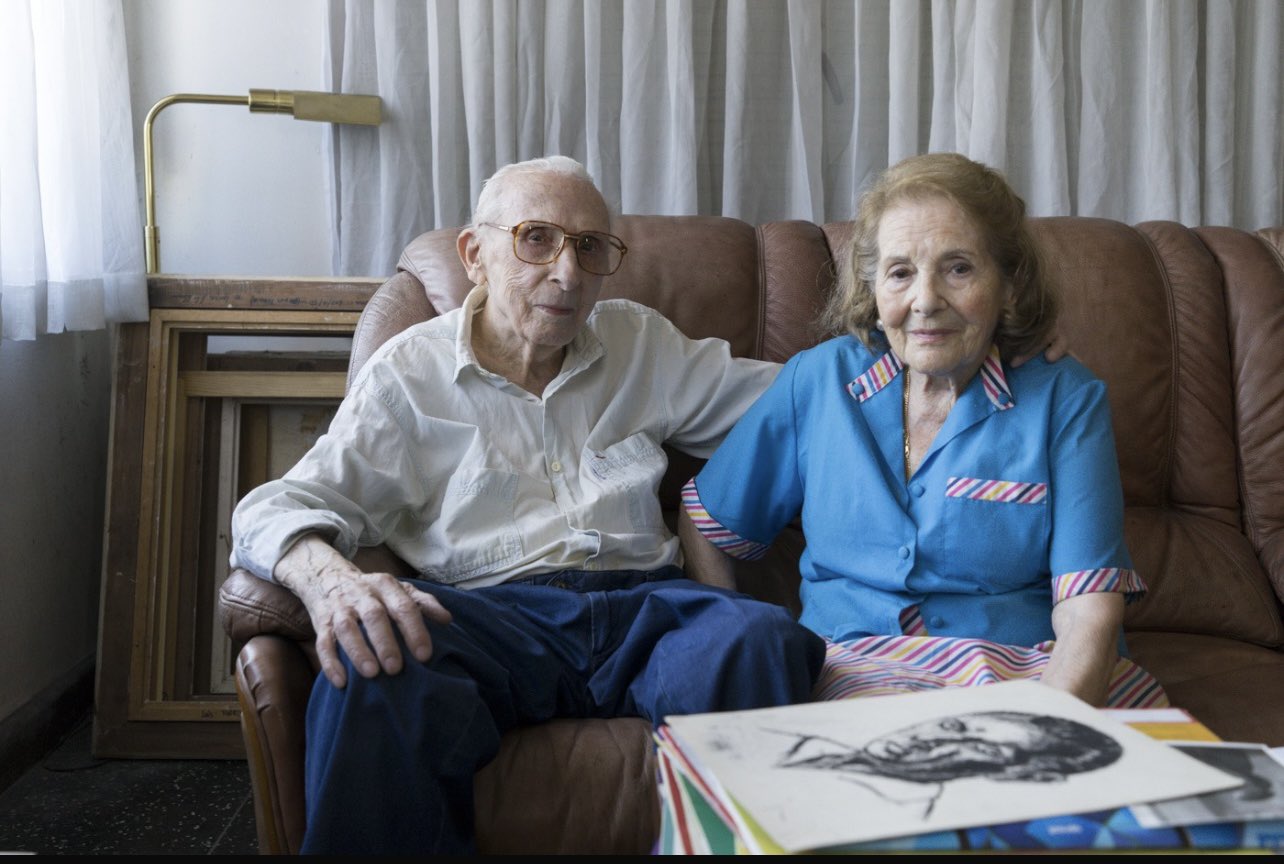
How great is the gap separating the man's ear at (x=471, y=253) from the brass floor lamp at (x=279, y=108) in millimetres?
662

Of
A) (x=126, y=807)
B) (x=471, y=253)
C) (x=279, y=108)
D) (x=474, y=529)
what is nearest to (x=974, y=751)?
(x=474, y=529)

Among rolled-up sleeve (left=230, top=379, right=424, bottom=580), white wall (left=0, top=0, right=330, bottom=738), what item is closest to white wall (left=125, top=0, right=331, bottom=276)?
white wall (left=0, top=0, right=330, bottom=738)

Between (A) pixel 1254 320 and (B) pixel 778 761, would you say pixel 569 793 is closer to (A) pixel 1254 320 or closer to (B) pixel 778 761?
(B) pixel 778 761

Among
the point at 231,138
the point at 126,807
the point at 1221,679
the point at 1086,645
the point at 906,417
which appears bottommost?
the point at 126,807

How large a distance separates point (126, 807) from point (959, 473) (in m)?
1.52

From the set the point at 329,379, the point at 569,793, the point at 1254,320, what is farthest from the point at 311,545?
the point at 1254,320

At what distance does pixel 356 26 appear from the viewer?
2.39 m

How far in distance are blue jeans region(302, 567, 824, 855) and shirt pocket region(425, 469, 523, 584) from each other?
68mm

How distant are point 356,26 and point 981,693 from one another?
2034 millimetres

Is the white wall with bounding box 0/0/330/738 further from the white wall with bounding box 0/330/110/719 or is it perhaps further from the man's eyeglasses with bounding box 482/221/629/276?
the man's eyeglasses with bounding box 482/221/629/276

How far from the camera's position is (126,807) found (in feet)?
6.57

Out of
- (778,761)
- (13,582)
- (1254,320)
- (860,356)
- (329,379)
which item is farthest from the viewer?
(329,379)

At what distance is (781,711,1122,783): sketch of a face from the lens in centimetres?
72

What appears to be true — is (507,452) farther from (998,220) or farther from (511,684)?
(998,220)
